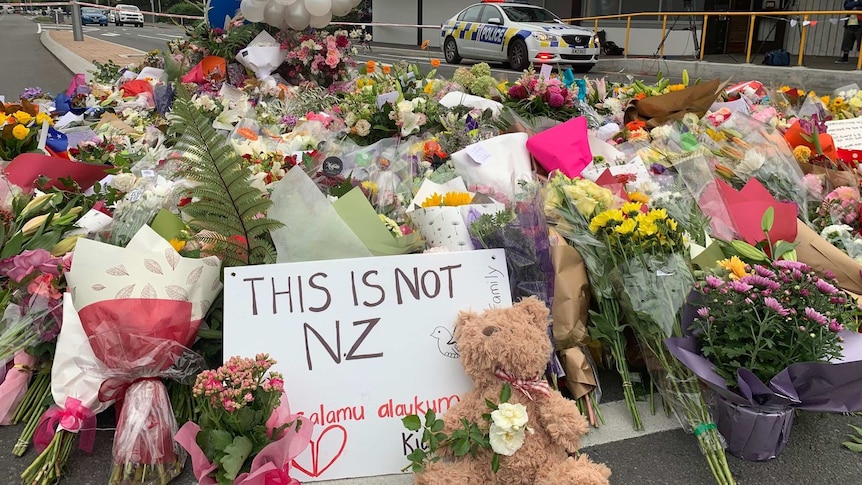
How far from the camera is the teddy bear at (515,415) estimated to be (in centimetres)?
166

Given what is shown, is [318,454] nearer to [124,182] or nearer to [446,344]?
[446,344]

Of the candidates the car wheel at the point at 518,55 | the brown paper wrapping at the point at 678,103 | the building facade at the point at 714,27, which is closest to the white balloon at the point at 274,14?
the brown paper wrapping at the point at 678,103

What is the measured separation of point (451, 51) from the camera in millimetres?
15953

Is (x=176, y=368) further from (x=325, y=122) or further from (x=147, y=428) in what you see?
(x=325, y=122)

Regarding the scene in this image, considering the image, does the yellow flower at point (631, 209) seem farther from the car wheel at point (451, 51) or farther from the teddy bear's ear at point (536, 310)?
the car wheel at point (451, 51)

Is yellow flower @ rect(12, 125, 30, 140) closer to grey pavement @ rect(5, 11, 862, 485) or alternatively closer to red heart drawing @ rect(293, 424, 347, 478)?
grey pavement @ rect(5, 11, 862, 485)

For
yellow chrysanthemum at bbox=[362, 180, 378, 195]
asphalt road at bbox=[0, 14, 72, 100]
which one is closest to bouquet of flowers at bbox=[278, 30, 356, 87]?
yellow chrysanthemum at bbox=[362, 180, 378, 195]

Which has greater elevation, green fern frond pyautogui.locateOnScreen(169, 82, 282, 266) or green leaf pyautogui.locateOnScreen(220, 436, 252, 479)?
green fern frond pyautogui.locateOnScreen(169, 82, 282, 266)

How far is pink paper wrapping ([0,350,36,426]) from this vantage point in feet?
6.95

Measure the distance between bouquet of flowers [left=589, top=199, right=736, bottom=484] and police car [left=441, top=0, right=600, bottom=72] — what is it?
11139 mm

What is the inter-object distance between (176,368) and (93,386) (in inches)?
9.8

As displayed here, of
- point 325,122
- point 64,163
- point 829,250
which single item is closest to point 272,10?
point 325,122

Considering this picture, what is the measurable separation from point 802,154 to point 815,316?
1.78 meters

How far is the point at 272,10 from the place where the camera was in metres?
5.11
